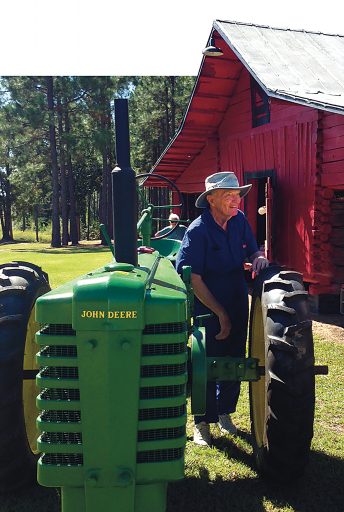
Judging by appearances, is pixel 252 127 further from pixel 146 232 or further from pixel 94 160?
pixel 94 160

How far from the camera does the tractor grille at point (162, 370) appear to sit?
6.93 ft

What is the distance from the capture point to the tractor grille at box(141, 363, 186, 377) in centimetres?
211

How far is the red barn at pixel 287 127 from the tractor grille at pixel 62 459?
5.35m

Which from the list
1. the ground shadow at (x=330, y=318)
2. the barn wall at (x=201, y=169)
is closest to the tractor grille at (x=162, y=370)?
the ground shadow at (x=330, y=318)

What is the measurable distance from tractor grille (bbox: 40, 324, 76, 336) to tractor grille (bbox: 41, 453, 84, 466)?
0.53m

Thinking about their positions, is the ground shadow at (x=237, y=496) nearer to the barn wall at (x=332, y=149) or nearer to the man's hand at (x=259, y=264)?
the man's hand at (x=259, y=264)

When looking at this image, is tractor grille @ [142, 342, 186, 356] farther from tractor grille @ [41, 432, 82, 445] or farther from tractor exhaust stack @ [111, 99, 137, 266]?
tractor exhaust stack @ [111, 99, 137, 266]

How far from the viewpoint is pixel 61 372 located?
212 centimetres

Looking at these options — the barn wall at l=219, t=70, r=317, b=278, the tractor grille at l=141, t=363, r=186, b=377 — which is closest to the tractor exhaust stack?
the tractor grille at l=141, t=363, r=186, b=377

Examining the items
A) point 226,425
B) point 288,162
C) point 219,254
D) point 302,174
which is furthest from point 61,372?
point 288,162

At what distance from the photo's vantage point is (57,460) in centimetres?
217

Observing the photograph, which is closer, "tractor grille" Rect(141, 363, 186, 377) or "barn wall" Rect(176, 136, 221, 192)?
"tractor grille" Rect(141, 363, 186, 377)

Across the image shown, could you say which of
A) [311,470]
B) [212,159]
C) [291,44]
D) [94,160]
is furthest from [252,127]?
[94,160]

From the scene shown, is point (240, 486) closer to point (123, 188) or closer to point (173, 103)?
point (123, 188)
